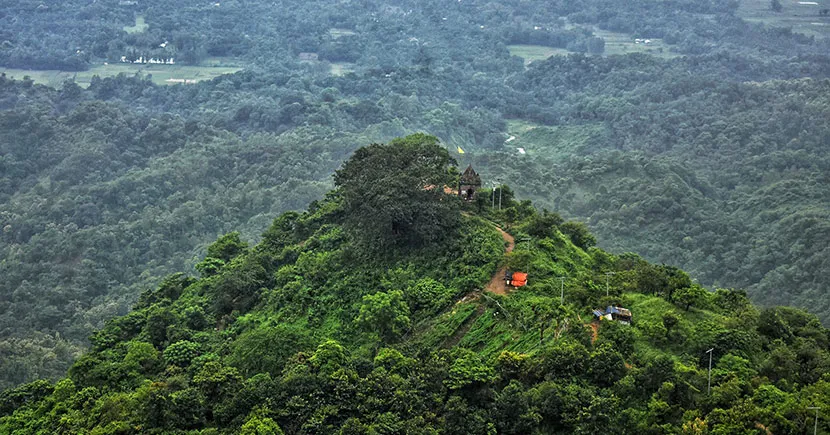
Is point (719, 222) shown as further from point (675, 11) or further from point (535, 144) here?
point (675, 11)

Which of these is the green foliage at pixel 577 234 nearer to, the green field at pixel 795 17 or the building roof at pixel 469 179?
the building roof at pixel 469 179

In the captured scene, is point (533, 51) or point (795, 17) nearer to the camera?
point (795, 17)

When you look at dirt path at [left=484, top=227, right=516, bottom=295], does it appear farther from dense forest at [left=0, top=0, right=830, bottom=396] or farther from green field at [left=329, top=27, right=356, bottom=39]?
green field at [left=329, top=27, right=356, bottom=39]

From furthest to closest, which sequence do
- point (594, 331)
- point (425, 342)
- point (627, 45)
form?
point (627, 45), point (425, 342), point (594, 331)

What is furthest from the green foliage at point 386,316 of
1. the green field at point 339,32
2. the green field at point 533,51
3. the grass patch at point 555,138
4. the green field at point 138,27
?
the green field at point 339,32

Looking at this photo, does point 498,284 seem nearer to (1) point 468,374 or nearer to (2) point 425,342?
(2) point 425,342

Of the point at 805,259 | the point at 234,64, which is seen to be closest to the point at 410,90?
the point at 234,64

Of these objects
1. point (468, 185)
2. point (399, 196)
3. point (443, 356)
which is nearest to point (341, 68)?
point (468, 185)
